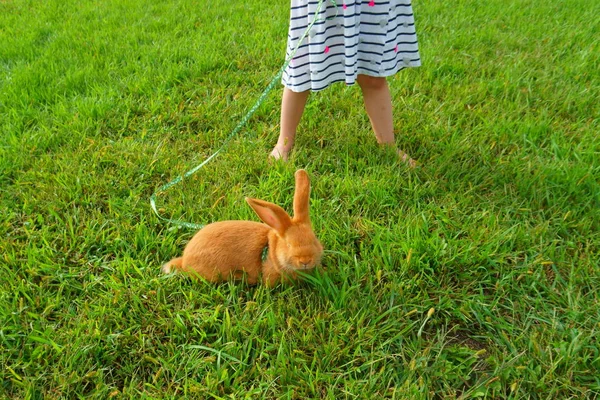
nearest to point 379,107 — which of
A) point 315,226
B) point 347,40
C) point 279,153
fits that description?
point 347,40

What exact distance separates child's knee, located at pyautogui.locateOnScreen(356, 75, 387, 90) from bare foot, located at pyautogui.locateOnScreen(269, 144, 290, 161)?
0.53 m

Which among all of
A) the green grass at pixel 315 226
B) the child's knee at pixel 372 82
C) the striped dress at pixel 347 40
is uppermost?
the striped dress at pixel 347 40

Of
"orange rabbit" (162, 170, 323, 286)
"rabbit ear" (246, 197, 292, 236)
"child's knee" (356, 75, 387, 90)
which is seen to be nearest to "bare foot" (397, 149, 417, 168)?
"child's knee" (356, 75, 387, 90)

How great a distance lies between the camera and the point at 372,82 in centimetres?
230

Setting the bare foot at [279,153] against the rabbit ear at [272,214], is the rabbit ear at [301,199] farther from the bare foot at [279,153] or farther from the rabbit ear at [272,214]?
the bare foot at [279,153]

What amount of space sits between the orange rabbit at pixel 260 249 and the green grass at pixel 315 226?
80 mm

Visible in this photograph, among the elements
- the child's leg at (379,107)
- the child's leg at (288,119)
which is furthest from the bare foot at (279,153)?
the child's leg at (379,107)

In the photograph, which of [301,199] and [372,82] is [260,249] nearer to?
[301,199]

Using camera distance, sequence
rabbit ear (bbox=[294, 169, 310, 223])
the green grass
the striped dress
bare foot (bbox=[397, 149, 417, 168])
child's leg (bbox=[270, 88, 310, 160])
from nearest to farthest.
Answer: the green grass → rabbit ear (bbox=[294, 169, 310, 223]) → the striped dress → bare foot (bbox=[397, 149, 417, 168]) → child's leg (bbox=[270, 88, 310, 160])

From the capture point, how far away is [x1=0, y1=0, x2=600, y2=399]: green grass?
1401 millimetres

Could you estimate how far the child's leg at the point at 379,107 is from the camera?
2309 mm

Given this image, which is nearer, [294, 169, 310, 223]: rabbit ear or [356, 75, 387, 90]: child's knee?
[294, 169, 310, 223]: rabbit ear

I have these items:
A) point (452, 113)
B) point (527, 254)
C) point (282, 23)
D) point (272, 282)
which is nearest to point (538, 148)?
point (452, 113)

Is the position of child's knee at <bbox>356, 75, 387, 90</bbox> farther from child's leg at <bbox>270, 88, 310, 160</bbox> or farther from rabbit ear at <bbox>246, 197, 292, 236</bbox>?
rabbit ear at <bbox>246, 197, 292, 236</bbox>
